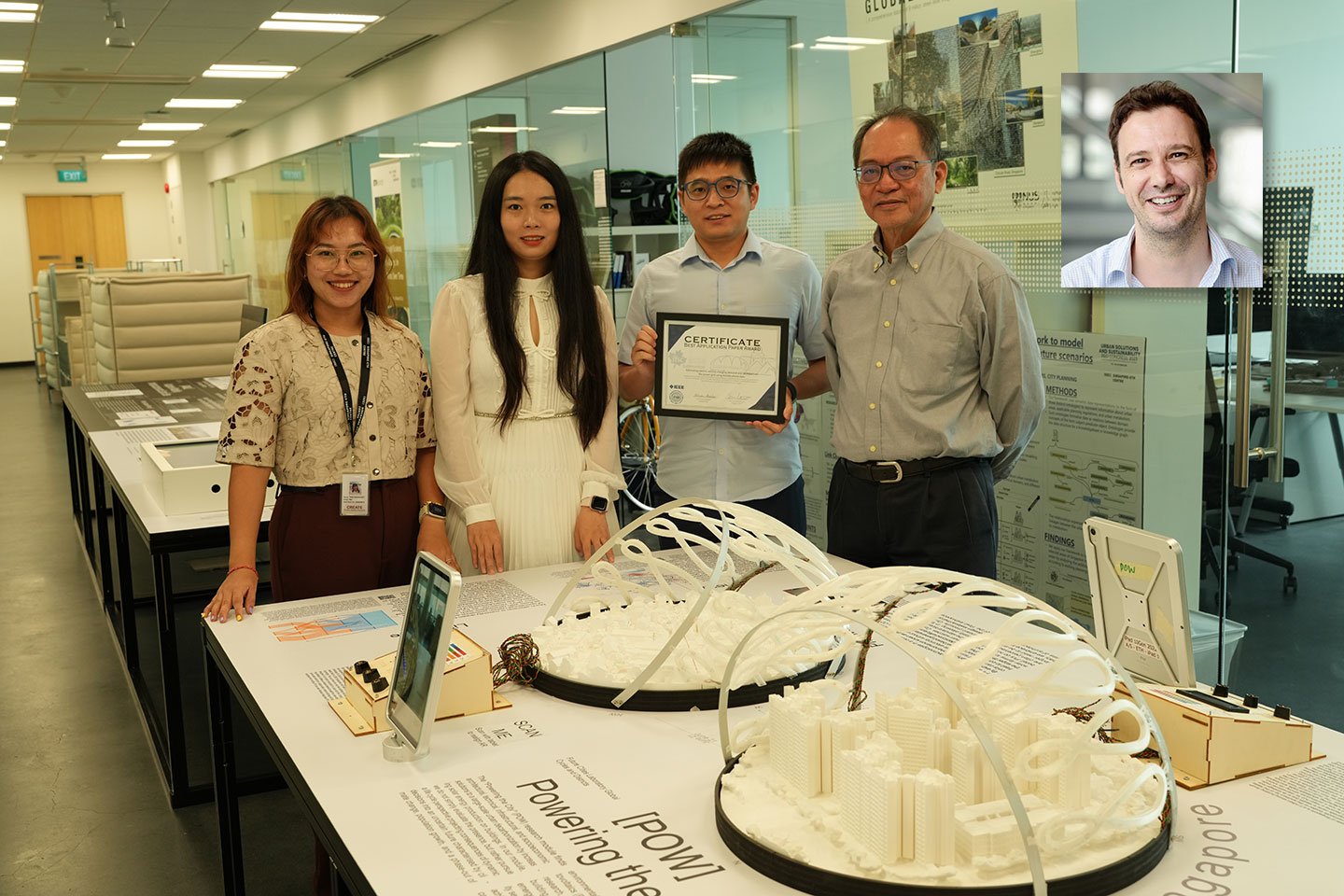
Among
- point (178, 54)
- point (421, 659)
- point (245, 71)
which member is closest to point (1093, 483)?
point (421, 659)

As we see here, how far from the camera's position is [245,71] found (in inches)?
424

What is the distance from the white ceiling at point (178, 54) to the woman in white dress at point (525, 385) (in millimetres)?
5571

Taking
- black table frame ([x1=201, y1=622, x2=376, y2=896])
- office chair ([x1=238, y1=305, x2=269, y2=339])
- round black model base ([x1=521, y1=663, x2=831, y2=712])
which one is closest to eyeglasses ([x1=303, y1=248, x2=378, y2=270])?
black table frame ([x1=201, y1=622, x2=376, y2=896])

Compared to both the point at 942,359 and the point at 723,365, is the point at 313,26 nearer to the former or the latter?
the point at 723,365

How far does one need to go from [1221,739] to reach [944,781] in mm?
488

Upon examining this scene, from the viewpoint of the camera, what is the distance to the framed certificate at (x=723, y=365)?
294 cm

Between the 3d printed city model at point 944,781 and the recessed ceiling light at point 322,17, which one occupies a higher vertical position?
the recessed ceiling light at point 322,17

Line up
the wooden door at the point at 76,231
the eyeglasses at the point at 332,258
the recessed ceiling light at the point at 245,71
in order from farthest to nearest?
the wooden door at the point at 76,231
the recessed ceiling light at the point at 245,71
the eyeglasses at the point at 332,258

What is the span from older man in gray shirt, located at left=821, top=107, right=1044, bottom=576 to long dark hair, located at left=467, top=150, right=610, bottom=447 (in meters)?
0.65

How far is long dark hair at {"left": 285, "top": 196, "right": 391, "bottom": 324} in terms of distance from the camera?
2.67 m

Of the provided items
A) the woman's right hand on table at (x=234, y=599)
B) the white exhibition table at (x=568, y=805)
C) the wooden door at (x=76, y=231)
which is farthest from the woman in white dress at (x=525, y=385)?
the wooden door at (x=76, y=231)

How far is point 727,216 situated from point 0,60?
28.8 feet

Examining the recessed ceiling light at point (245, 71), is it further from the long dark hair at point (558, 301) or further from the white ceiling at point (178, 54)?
the long dark hair at point (558, 301)

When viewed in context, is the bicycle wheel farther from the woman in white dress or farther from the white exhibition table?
the white exhibition table
